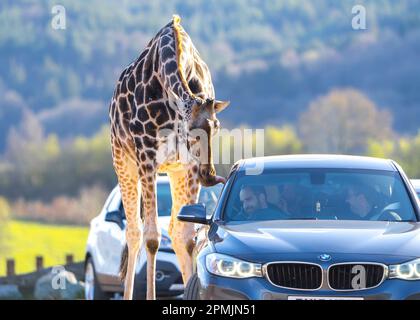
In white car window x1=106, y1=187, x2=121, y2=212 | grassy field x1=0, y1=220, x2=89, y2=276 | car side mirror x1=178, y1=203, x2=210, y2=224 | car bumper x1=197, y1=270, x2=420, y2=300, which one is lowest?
grassy field x1=0, y1=220, x2=89, y2=276

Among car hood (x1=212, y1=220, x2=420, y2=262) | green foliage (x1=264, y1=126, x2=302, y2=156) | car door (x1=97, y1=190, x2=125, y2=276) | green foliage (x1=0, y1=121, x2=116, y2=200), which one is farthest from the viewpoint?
green foliage (x1=0, y1=121, x2=116, y2=200)

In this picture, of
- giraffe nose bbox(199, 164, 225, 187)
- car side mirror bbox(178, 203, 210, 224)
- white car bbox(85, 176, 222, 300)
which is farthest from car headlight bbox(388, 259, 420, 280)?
white car bbox(85, 176, 222, 300)

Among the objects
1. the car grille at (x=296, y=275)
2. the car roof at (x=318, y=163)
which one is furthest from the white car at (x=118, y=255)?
the car grille at (x=296, y=275)

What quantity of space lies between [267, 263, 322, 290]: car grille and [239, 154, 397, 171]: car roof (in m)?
1.73

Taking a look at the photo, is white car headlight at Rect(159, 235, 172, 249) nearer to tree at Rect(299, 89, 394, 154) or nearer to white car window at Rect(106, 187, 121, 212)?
white car window at Rect(106, 187, 121, 212)

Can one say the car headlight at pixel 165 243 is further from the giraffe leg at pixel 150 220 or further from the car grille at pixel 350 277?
the car grille at pixel 350 277

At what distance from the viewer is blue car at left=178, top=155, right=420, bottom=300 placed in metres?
9.25

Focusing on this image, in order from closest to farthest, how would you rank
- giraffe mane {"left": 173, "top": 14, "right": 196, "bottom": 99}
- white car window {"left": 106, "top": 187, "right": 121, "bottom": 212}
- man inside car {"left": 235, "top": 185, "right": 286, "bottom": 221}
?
man inside car {"left": 235, "top": 185, "right": 286, "bottom": 221} < giraffe mane {"left": 173, "top": 14, "right": 196, "bottom": 99} < white car window {"left": 106, "top": 187, "right": 121, "bottom": 212}

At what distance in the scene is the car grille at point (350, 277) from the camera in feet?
30.3

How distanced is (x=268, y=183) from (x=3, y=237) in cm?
6117

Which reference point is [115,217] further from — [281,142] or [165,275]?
[281,142]

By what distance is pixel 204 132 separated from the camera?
1234cm

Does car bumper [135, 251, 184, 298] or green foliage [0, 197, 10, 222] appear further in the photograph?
green foliage [0, 197, 10, 222]

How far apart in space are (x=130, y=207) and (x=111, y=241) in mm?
1833
